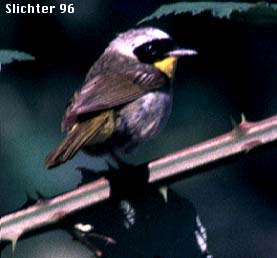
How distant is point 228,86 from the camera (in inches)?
90.6

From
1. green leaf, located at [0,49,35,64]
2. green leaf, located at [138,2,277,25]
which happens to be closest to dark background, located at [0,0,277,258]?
green leaf, located at [0,49,35,64]

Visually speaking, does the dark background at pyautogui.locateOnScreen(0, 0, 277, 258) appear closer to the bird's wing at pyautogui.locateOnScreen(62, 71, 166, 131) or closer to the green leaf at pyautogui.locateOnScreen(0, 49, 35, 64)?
the bird's wing at pyautogui.locateOnScreen(62, 71, 166, 131)

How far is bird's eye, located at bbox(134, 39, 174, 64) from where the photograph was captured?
2.44 metres

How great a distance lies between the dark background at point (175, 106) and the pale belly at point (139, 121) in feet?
0.11

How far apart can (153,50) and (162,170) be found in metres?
1.47

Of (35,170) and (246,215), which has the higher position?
(35,170)

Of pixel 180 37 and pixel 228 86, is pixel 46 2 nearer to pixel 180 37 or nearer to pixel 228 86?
pixel 180 37

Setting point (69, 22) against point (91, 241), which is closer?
point (91, 241)

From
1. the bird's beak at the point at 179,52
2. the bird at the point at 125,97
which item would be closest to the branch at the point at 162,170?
the bird at the point at 125,97

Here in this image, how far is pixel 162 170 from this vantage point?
43.4 inches

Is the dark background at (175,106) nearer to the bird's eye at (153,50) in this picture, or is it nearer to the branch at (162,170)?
the bird's eye at (153,50)

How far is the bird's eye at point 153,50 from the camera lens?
8.02 ft

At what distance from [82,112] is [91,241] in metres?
0.85

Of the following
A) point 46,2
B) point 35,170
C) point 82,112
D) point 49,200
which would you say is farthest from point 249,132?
point 46,2
